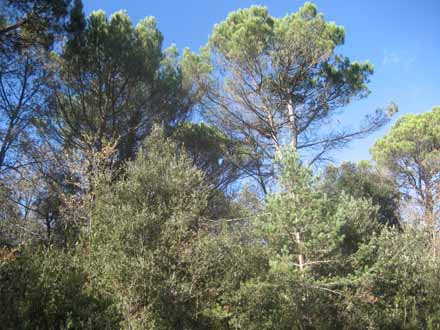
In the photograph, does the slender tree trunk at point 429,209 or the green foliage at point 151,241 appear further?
the slender tree trunk at point 429,209

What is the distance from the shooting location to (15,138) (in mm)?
9070

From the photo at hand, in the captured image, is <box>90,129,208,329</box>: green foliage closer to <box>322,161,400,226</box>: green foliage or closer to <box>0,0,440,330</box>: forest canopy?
<box>0,0,440,330</box>: forest canopy

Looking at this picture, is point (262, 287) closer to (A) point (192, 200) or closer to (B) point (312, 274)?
(B) point (312, 274)

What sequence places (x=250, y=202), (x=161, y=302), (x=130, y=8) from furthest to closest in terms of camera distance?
(x=130, y=8), (x=250, y=202), (x=161, y=302)

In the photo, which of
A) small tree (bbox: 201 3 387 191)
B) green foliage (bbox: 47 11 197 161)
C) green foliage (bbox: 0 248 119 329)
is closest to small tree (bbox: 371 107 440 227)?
small tree (bbox: 201 3 387 191)

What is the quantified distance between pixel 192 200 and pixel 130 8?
8.15 meters

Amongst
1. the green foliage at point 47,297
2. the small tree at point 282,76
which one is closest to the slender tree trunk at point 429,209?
the small tree at point 282,76

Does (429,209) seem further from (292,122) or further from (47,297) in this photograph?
(47,297)

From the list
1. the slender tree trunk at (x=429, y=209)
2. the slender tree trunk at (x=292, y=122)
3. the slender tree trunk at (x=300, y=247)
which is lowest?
the slender tree trunk at (x=300, y=247)

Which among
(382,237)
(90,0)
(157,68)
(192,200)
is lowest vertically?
(382,237)

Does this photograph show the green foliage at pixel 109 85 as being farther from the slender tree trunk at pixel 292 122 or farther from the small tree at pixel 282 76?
the slender tree trunk at pixel 292 122

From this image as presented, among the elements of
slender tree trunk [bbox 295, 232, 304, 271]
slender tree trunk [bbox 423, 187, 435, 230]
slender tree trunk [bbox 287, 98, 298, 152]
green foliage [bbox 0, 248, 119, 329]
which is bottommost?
green foliage [bbox 0, 248, 119, 329]

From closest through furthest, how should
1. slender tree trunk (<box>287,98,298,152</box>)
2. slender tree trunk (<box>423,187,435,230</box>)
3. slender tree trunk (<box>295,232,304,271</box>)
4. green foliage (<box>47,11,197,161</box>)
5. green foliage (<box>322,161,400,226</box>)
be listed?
slender tree trunk (<box>295,232,304,271</box>)
green foliage (<box>47,11,197,161</box>)
slender tree trunk (<box>287,98,298,152</box>)
slender tree trunk (<box>423,187,435,230</box>)
green foliage (<box>322,161,400,226</box>)

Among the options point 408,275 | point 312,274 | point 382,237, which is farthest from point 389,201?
point 312,274
